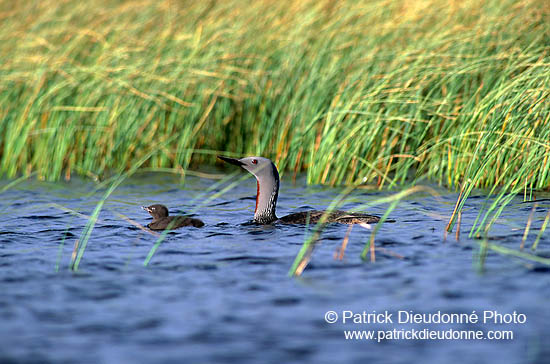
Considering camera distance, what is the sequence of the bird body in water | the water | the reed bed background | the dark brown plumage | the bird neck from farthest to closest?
the reed bed background → the bird neck → the dark brown plumage → the bird body in water → the water

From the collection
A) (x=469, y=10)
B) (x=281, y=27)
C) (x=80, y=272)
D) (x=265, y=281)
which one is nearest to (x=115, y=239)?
(x=80, y=272)

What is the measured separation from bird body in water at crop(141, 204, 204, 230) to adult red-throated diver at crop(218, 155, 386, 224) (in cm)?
60

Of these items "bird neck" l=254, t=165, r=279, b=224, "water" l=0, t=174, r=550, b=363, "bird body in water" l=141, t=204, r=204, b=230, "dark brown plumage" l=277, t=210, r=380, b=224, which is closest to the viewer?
"water" l=0, t=174, r=550, b=363

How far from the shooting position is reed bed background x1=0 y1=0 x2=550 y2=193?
9203mm

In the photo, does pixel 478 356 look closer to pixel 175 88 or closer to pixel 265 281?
pixel 265 281

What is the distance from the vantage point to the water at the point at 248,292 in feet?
14.4

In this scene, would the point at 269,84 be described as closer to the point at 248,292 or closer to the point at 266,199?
the point at 266,199

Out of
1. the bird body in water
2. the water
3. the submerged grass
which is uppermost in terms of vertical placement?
the submerged grass

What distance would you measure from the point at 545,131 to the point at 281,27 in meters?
4.11

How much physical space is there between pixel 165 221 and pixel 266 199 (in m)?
0.98

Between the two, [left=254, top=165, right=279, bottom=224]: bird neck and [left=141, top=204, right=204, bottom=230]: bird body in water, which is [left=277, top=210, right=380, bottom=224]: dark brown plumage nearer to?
[left=254, top=165, right=279, bottom=224]: bird neck

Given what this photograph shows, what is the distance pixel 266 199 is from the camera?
25.7 ft

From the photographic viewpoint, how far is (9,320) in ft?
16.0

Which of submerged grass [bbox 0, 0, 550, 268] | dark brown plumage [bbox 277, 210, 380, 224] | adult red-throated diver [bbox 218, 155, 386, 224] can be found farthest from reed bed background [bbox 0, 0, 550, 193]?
dark brown plumage [bbox 277, 210, 380, 224]
